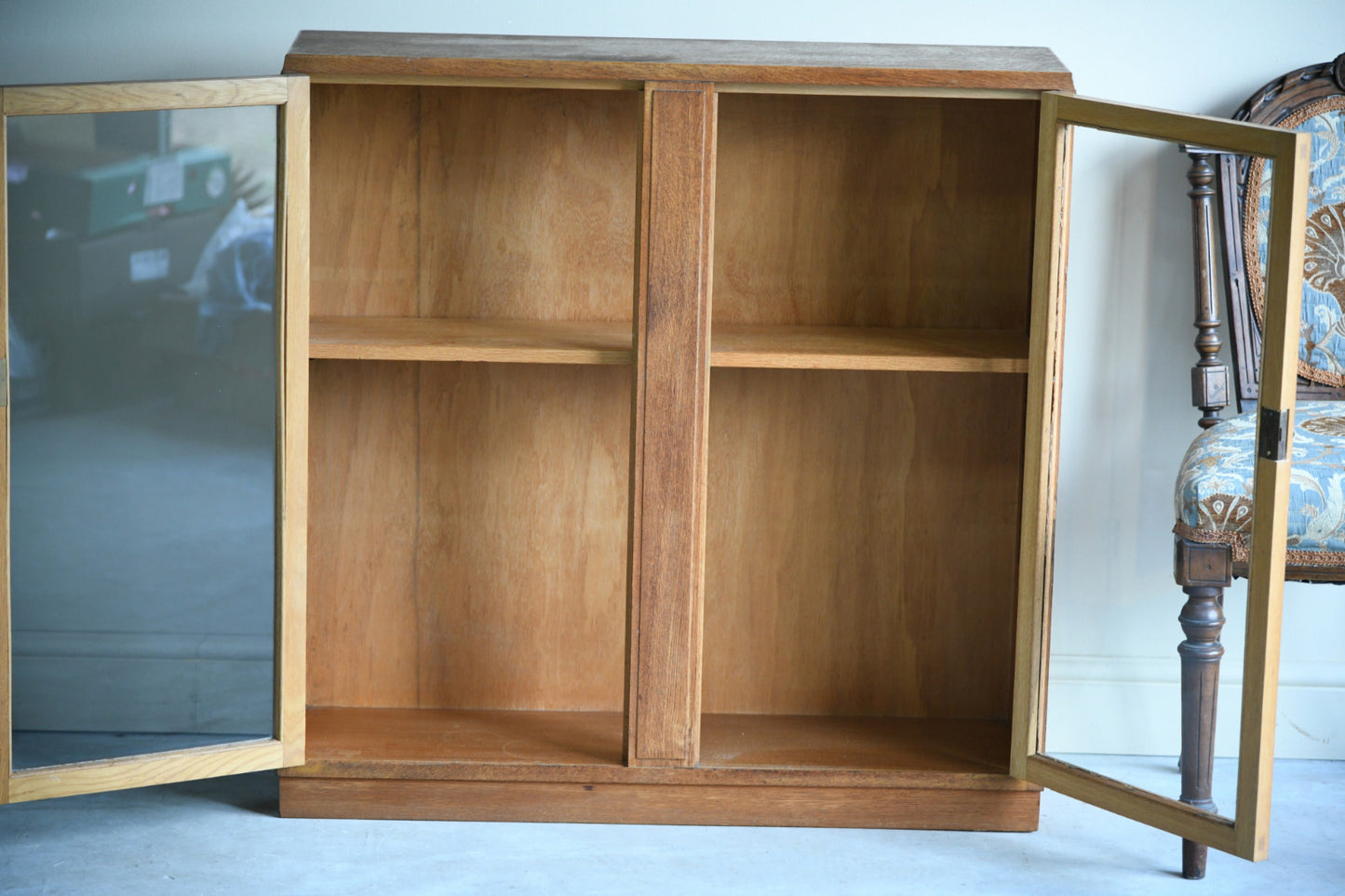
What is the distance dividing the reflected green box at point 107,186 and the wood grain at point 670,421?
22.9 inches

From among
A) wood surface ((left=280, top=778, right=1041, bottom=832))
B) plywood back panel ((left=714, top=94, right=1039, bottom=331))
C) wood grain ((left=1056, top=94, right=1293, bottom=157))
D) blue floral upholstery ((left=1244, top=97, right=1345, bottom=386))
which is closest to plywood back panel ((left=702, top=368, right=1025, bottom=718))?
plywood back panel ((left=714, top=94, right=1039, bottom=331))

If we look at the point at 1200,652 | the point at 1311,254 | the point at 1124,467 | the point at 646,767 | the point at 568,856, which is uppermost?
the point at 1311,254

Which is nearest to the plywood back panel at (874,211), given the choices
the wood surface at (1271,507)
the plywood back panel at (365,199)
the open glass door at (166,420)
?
the plywood back panel at (365,199)

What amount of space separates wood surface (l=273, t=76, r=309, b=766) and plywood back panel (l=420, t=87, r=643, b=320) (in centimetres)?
38

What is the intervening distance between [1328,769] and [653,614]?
1259 millimetres

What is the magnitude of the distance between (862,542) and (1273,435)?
779 mm

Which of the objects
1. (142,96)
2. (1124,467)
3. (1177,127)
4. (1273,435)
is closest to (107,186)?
(142,96)

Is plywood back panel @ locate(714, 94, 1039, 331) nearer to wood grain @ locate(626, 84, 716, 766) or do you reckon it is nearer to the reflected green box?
wood grain @ locate(626, 84, 716, 766)

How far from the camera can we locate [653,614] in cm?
188

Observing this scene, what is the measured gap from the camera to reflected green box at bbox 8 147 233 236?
1690 millimetres

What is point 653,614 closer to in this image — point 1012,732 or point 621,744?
point 621,744

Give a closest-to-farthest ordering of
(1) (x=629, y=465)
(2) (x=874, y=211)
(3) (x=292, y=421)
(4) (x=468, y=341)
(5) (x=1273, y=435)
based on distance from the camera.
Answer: (5) (x=1273, y=435) → (3) (x=292, y=421) → (4) (x=468, y=341) → (1) (x=629, y=465) → (2) (x=874, y=211)

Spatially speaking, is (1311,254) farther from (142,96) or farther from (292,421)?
(142,96)

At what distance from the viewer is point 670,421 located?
1.84 m
